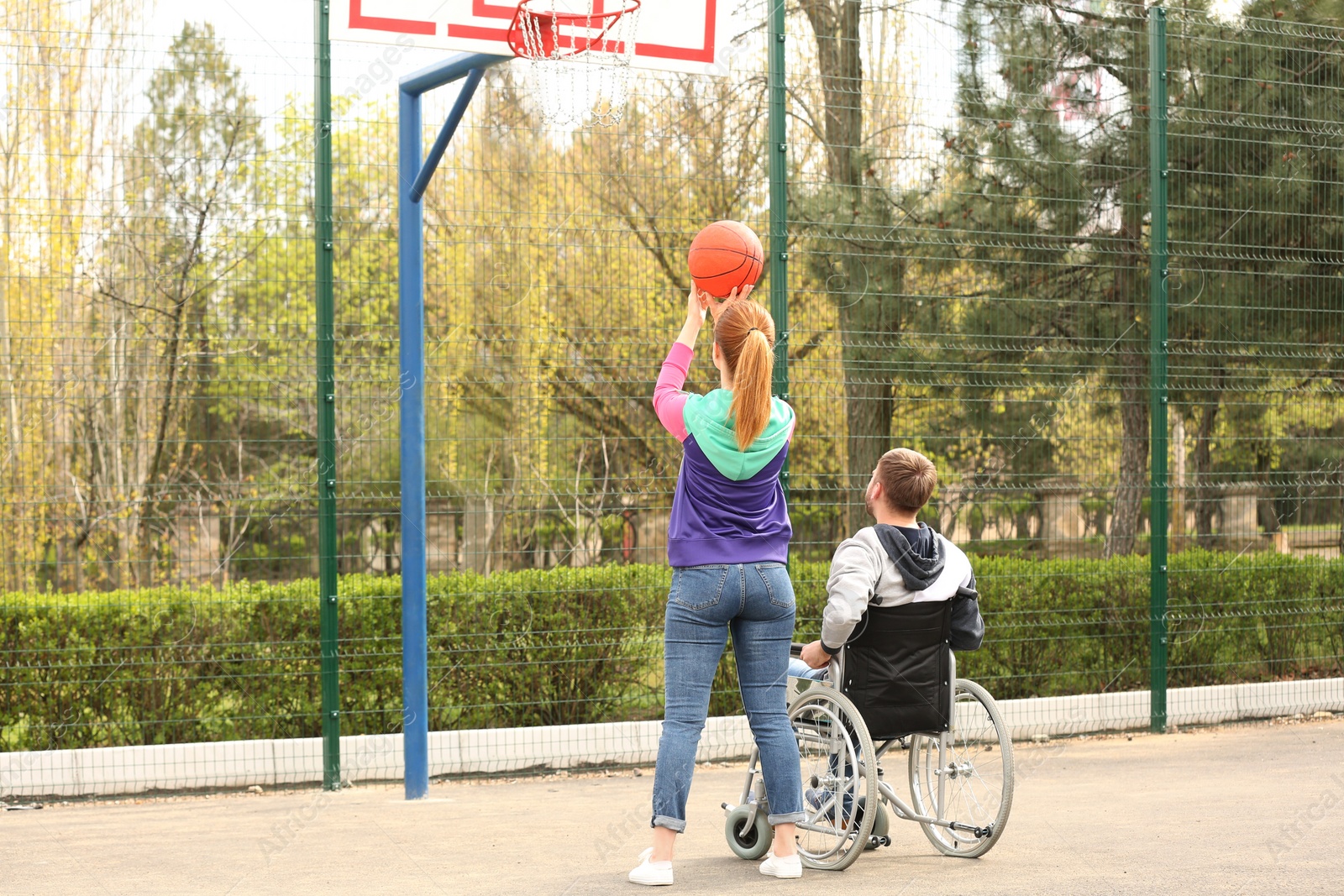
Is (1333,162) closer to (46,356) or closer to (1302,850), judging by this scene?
(1302,850)

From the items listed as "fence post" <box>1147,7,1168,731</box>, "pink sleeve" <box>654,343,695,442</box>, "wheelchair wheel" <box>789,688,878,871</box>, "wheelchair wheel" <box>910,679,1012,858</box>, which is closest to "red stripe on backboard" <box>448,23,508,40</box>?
"pink sleeve" <box>654,343,695,442</box>

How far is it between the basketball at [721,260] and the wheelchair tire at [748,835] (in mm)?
1906

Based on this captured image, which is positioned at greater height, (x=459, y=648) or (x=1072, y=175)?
(x=1072, y=175)

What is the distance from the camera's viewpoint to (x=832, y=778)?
180 inches

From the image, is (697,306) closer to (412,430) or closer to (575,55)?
(575,55)

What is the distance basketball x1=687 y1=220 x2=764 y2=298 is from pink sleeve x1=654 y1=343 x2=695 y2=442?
19.2 inches

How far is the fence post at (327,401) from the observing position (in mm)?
6332

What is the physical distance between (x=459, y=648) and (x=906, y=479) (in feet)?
10.3

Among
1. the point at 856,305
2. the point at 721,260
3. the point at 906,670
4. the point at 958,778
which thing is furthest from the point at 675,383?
the point at 856,305

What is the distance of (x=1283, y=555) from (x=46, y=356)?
24.2 feet

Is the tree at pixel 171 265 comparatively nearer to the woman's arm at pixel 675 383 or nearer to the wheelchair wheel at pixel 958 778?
the woman's arm at pixel 675 383

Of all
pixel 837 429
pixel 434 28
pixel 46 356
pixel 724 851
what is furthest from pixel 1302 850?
pixel 46 356

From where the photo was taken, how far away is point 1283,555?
28.0 feet

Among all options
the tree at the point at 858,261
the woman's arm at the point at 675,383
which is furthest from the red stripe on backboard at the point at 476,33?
the tree at the point at 858,261
